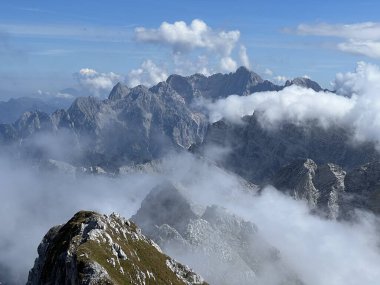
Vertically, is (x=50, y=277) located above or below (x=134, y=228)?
above

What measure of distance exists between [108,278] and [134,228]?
54758 millimetres

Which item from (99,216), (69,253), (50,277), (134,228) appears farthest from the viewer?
(134,228)

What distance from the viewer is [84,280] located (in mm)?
96062

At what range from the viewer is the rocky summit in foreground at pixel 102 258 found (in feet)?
334

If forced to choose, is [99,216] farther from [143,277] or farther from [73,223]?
[143,277]

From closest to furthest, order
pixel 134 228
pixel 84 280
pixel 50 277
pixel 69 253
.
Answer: pixel 84 280
pixel 69 253
pixel 50 277
pixel 134 228

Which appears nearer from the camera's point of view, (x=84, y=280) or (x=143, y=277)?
(x=84, y=280)

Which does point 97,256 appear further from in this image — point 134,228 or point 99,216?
point 134,228

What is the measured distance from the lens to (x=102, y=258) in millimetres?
108500

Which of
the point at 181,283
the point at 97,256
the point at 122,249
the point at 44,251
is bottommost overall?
the point at 181,283

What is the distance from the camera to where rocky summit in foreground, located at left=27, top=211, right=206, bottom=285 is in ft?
334

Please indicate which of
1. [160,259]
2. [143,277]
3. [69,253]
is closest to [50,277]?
[69,253]

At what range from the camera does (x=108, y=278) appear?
98250 mm

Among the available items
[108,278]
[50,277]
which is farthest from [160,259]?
[108,278]
